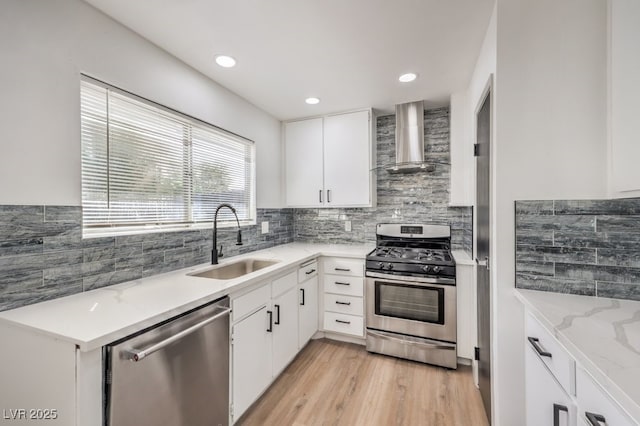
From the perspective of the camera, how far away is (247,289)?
68.1 inches

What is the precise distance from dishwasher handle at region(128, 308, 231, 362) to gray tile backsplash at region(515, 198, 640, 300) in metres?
1.65

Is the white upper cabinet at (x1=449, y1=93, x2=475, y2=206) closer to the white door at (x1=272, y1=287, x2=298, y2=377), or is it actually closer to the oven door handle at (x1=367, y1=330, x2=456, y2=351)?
the oven door handle at (x1=367, y1=330, x2=456, y2=351)

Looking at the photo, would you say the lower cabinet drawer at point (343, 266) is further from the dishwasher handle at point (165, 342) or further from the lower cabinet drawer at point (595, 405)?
the lower cabinet drawer at point (595, 405)

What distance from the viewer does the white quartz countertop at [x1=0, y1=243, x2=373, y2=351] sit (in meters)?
0.97

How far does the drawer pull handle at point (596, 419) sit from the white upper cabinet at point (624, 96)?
2.80 ft

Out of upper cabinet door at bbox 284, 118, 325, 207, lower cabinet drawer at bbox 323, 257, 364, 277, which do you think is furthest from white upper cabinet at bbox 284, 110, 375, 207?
lower cabinet drawer at bbox 323, 257, 364, 277

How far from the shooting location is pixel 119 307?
1.21 m

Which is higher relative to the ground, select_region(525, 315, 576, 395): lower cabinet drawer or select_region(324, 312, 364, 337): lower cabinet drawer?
select_region(525, 315, 576, 395): lower cabinet drawer

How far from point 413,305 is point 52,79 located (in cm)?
283

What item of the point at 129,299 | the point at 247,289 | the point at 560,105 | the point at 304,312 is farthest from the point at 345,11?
the point at 304,312

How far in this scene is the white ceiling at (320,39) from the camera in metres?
1.45

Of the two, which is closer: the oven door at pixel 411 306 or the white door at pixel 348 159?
the oven door at pixel 411 306

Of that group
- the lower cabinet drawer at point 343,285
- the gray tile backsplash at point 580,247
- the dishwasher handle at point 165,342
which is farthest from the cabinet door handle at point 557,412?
the lower cabinet drawer at point 343,285

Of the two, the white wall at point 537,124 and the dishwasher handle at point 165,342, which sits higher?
the white wall at point 537,124
